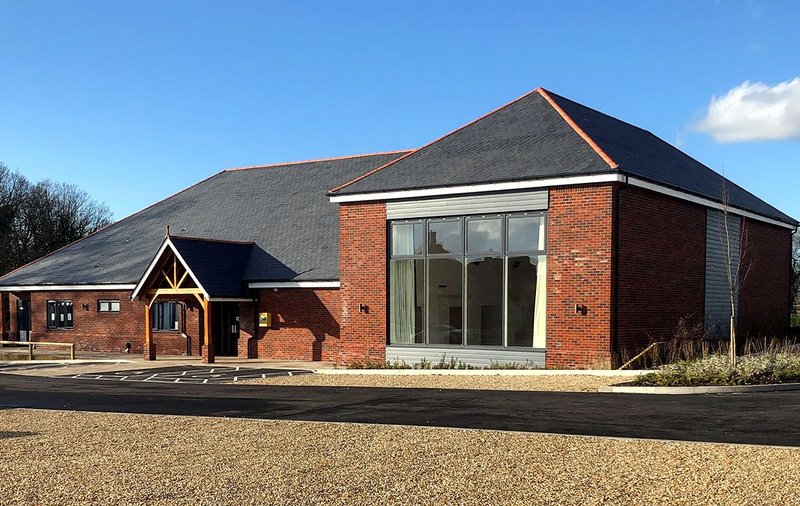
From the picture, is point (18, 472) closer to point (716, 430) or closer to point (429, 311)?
point (716, 430)

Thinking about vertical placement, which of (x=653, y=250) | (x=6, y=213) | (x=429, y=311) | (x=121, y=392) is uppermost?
(x=6, y=213)

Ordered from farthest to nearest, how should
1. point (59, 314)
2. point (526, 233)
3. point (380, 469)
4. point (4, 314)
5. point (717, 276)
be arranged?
point (4, 314)
point (59, 314)
point (717, 276)
point (526, 233)
point (380, 469)

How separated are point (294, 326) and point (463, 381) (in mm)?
10615

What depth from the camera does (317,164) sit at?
3453cm

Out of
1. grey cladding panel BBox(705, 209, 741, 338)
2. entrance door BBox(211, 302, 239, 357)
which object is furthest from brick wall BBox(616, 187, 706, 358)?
entrance door BBox(211, 302, 239, 357)

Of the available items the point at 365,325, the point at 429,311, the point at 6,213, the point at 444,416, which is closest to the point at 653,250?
the point at 429,311

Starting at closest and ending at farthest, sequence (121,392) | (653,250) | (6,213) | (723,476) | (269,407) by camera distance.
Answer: (723,476)
(269,407)
(121,392)
(653,250)
(6,213)

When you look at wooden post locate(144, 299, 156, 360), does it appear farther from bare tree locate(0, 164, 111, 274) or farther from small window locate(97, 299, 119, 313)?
bare tree locate(0, 164, 111, 274)

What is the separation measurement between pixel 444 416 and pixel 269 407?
11.5ft

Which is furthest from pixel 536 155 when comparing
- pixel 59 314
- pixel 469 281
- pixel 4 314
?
pixel 4 314

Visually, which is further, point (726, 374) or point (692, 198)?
point (692, 198)

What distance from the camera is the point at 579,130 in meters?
21.9

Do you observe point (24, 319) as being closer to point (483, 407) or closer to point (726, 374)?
point (483, 407)

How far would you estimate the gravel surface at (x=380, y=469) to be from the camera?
24.4 feet
